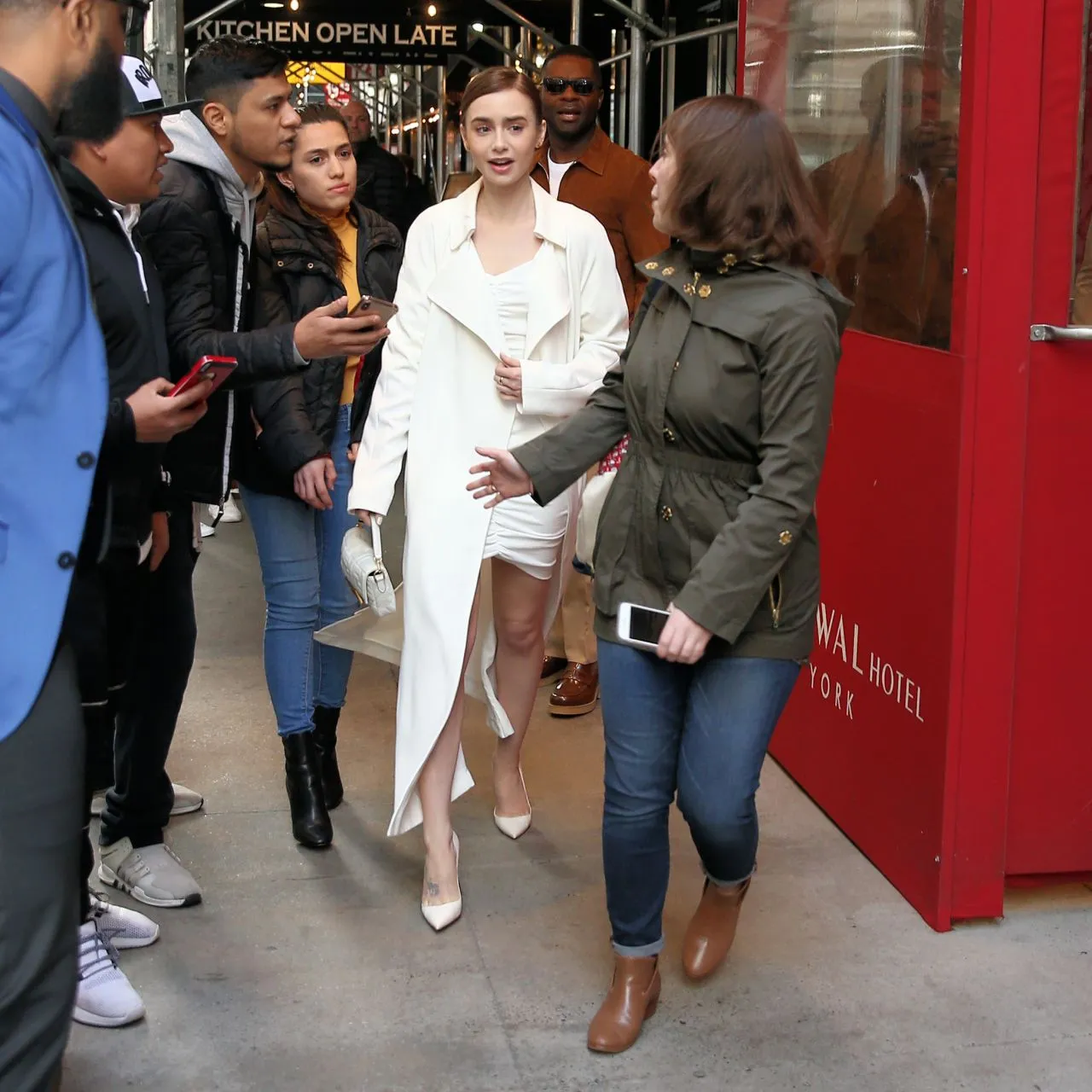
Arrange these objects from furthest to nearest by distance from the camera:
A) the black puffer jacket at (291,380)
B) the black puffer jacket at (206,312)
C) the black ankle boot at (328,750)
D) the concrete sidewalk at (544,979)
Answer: the black ankle boot at (328,750) < the black puffer jacket at (291,380) < the black puffer jacket at (206,312) < the concrete sidewalk at (544,979)

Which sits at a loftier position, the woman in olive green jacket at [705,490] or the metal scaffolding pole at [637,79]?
the metal scaffolding pole at [637,79]

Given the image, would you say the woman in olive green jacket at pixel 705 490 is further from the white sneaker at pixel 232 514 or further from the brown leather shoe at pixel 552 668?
the white sneaker at pixel 232 514

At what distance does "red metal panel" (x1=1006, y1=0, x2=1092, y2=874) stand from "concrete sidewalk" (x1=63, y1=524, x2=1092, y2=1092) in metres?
0.25

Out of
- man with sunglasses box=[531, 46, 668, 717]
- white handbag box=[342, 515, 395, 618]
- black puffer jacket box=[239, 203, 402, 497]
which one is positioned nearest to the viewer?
white handbag box=[342, 515, 395, 618]

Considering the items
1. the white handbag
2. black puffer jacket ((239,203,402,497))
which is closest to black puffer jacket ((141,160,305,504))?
black puffer jacket ((239,203,402,497))

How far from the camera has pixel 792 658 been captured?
3090 millimetres

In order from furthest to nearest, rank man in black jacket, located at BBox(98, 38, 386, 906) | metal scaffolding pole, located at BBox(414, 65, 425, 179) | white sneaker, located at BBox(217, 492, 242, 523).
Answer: metal scaffolding pole, located at BBox(414, 65, 425, 179) < white sneaker, located at BBox(217, 492, 242, 523) < man in black jacket, located at BBox(98, 38, 386, 906)

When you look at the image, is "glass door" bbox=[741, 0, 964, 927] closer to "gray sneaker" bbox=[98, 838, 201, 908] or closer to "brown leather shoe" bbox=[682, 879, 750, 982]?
"brown leather shoe" bbox=[682, 879, 750, 982]

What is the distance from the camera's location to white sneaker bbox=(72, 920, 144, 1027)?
3.34m

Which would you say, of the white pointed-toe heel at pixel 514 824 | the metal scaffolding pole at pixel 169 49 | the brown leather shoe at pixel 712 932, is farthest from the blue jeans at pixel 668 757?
the metal scaffolding pole at pixel 169 49

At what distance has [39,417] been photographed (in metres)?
2.15

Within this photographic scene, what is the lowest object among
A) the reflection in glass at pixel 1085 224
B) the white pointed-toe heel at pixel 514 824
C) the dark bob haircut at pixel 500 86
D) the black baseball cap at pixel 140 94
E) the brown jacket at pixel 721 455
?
the white pointed-toe heel at pixel 514 824

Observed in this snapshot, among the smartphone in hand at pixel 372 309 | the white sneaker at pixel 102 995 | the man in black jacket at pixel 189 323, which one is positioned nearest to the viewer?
the white sneaker at pixel 102 995

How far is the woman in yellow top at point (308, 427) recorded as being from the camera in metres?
4.15
